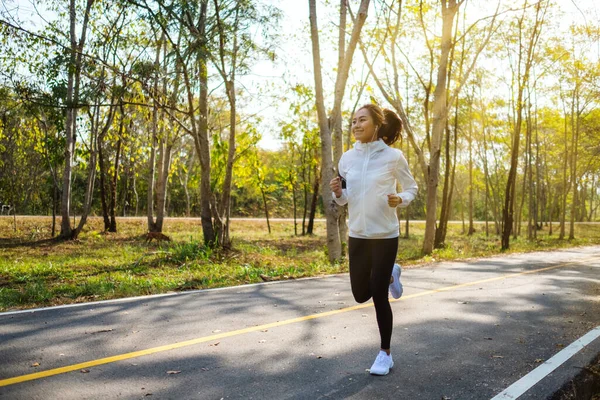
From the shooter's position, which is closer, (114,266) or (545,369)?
(545,369)

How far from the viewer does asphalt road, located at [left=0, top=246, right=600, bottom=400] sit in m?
3.66

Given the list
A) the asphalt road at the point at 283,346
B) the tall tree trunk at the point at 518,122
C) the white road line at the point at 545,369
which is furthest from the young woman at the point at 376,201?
the tall tree trunk at the point at 518,122

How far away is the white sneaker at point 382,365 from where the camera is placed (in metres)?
4.01

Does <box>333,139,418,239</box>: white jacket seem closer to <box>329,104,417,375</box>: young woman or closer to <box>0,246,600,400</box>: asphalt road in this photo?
<box>329,104,417,375</box>: young woman

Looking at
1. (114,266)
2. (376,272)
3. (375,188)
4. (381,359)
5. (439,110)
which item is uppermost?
(439,110)

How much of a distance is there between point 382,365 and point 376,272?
0.74 m

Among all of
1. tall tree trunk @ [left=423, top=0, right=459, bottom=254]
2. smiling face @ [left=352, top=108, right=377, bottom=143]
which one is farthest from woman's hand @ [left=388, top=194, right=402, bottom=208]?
tall tree trunk @ [left=423, top=0, right=459, bottom=254]

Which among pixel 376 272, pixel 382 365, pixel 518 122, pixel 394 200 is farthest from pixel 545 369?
pixel 518 122

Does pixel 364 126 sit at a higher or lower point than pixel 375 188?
higher

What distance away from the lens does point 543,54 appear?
26266 millimetres

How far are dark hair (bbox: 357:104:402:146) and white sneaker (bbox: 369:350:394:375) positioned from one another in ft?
5.85

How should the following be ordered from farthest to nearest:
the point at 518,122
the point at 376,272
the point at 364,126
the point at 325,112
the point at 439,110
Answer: the point at 518,122, the point at 439,110, the point at 325,112, the point at 364,126, the point at 376,272

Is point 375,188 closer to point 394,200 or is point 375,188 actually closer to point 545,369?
point 394,200

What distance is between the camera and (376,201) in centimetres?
409
